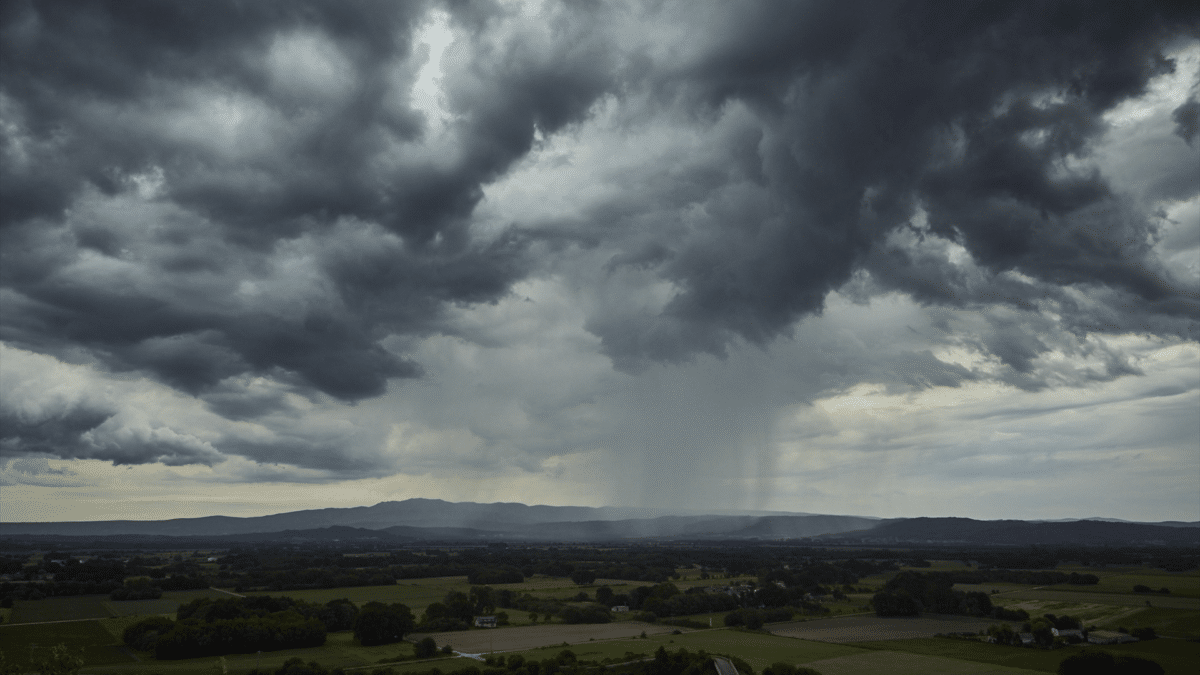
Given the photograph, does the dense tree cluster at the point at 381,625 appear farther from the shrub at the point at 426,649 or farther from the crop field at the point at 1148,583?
the crop field at the point at 1148,583

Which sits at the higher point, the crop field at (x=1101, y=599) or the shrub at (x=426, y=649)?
the shrub at (x=426, y=649)

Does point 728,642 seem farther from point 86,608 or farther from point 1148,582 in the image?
point 1148,582

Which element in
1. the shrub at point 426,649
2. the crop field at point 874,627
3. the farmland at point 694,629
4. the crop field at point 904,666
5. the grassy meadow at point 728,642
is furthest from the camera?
the crop field at point 874,627

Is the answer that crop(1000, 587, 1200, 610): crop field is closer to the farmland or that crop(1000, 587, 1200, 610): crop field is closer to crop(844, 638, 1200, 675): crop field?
the farmland

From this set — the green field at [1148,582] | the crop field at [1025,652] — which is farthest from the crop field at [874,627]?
the green field at [1148,582]

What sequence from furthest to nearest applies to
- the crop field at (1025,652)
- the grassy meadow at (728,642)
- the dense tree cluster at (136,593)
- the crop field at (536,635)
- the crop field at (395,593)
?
1. the dense tree cluster at (136,593)
2. the crop field at (395,593)
3. the crop field at (536,635)
4. the grassy meadow at (728,642)
5. the crop field at (1025,652)

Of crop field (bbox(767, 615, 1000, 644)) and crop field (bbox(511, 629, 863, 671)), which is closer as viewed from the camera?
crop field (bbox(511, 629, 863, 671))

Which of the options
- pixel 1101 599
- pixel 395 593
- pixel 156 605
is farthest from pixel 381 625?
pixel 1101 599

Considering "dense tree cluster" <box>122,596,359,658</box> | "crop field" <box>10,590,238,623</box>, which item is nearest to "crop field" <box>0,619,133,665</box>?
"dense tree cluster" <box>122,596,359,658</box>

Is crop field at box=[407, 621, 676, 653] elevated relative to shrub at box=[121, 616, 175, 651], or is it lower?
lower
